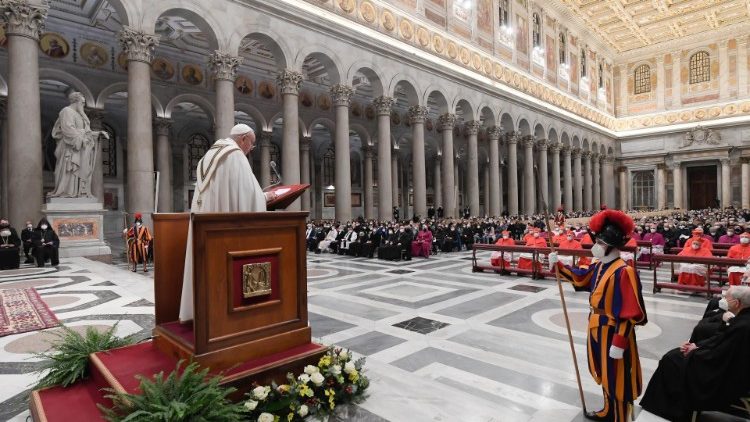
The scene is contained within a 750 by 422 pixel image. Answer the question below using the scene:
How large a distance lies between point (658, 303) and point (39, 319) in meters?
9.68

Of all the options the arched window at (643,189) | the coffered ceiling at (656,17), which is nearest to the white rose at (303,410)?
the coffered ceiling at (656,17)

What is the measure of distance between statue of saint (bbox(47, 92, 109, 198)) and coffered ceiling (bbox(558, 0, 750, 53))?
117 feet

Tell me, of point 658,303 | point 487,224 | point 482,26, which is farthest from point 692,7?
point 658,303

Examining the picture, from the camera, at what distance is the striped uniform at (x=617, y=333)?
2805mm

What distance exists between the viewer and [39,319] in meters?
5.62

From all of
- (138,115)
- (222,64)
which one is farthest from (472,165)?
(138,115)

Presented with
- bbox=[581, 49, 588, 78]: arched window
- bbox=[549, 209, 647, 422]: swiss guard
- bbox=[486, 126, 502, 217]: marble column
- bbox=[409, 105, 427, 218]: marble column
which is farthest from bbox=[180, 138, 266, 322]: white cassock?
bbox=[581, 49, 588, 78]: arched window

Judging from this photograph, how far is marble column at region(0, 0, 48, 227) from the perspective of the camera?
1071 cm

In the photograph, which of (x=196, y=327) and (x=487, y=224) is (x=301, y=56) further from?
(x=196, y=327)

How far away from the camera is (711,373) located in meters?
2.96

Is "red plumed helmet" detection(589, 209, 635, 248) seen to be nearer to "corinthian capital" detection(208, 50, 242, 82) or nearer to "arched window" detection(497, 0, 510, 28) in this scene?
"corinthian capital" detection(208, 50, 242, 82)

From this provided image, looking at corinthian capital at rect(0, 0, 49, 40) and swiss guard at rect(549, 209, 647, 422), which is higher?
corinthian capital at rect(0, 0, 49, 40)

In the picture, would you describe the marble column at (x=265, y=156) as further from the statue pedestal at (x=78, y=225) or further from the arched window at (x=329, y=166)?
the statue pedestal at (x=78, y=225)

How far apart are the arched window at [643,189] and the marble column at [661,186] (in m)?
1.22
